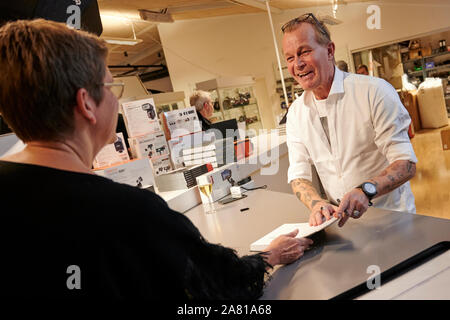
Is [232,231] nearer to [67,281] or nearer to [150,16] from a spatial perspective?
[67,281]

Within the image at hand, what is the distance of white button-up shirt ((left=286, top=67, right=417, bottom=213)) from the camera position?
1658mm

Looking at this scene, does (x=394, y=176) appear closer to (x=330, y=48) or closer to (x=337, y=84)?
(x=337, y=84)

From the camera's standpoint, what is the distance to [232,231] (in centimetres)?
164

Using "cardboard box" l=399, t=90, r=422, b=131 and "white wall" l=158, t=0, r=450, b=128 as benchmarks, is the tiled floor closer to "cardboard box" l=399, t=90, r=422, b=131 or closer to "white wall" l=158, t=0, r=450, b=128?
"cardboard box" l=399, t=90, r=422, b=131

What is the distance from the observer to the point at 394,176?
1536 mm

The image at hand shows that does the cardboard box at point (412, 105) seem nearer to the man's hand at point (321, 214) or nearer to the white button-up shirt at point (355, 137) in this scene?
the white button-up shirt at point (355, 137)

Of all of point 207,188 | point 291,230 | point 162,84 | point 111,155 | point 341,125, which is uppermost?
point 162,84

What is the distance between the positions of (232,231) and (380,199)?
836mm

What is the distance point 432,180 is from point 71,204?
516cm

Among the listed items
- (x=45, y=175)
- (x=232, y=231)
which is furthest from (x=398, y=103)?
(x=45, y=175)

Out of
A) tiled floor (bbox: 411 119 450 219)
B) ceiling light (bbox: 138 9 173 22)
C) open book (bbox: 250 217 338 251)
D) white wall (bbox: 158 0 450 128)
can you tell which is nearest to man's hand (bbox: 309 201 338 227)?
open book (bbox: 250 217 338 251)

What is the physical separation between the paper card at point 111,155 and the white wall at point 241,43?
6854mm

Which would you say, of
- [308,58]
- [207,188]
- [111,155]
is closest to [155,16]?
[111,155]

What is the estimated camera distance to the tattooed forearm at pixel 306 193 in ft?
5.41
